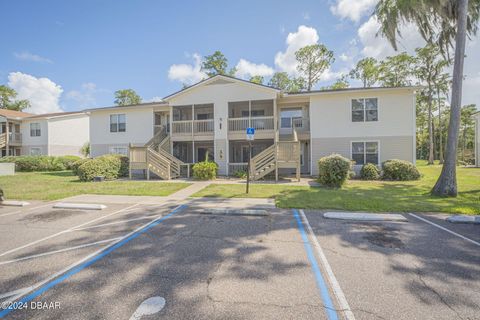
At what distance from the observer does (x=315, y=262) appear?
3797mm

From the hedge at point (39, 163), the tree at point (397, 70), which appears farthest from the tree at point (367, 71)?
the hedge at point (39, 163)

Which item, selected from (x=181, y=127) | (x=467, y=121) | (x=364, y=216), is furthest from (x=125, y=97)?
(x=467, y=121)

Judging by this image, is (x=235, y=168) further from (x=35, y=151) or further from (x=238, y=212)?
(x=35, y=151)

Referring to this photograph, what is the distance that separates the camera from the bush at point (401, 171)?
1333 cm

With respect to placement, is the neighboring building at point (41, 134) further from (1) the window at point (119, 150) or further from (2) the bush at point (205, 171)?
(2) the bush at point (205, 171)

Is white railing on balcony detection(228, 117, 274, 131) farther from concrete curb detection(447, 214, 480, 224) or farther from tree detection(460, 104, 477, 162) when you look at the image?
tree detection(460, 104, 477, 162)

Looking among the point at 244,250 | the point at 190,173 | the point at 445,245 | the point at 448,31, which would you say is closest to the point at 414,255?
the point at 445,245

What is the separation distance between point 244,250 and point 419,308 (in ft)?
8.71

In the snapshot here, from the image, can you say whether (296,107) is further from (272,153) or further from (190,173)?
(190,173)

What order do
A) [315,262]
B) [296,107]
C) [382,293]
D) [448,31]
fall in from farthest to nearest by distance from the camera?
[296,107]
[448,31]
[315,262]
[382,293]

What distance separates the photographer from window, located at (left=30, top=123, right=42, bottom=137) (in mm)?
26766

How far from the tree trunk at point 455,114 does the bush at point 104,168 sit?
60.1 ft

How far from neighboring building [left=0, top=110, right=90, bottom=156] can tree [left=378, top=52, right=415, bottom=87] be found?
42.7 m

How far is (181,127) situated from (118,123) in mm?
7036
